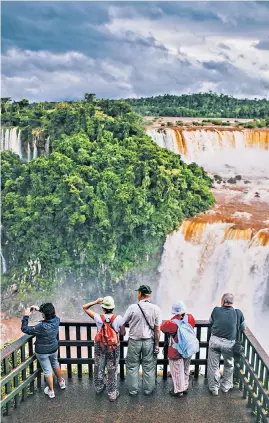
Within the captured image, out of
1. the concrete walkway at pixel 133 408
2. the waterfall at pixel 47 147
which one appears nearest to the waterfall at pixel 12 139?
the waterfall at pixel 47 147

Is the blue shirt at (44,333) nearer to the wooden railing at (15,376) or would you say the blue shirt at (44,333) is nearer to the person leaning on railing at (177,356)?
the wooden railing at (15,376)

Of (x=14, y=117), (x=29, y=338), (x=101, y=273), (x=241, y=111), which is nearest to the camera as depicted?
(x=29, y=338)

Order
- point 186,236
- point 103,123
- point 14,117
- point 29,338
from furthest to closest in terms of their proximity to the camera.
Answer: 1. point 14,117
2. point 103,123
3. point 186,236
4. point 29,338

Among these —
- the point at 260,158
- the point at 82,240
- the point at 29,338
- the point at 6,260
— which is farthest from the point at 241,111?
the point at 29,338

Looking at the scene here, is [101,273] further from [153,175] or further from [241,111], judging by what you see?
[241,111]

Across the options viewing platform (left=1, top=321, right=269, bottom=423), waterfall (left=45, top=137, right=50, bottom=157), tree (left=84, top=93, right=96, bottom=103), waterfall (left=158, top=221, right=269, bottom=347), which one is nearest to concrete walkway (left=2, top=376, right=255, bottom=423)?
viewing platform (left=1, top=321, right=269, bottom=423)

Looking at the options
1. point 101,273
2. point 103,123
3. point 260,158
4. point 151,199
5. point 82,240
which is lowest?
point 101,273
